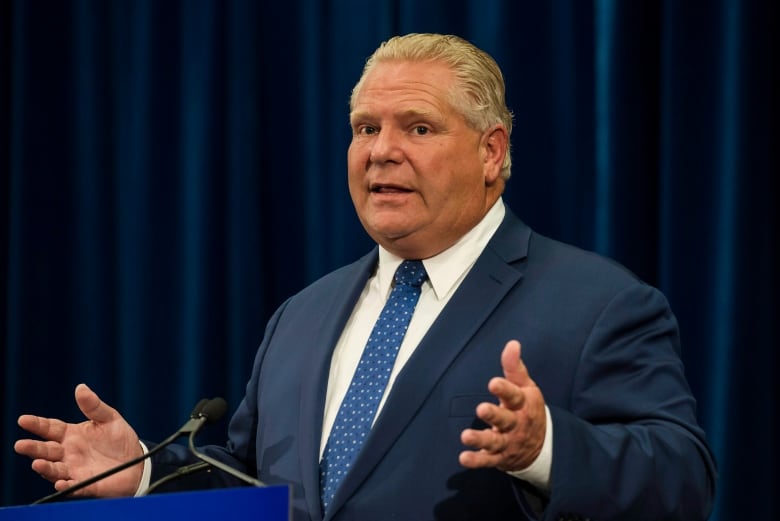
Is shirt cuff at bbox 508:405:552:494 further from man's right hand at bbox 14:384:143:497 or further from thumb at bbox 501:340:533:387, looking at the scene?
man's right hand at bbox 14:384:143:497

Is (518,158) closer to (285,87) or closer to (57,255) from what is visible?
(285,87)

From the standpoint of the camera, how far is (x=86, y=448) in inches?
77.7

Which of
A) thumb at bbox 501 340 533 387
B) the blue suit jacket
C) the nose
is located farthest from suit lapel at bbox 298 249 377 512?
thumb at bbox 501 340 533 387

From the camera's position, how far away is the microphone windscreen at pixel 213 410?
6.11 ft

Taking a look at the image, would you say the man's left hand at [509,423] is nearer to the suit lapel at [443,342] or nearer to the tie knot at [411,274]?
the suit lapel at [443,342]

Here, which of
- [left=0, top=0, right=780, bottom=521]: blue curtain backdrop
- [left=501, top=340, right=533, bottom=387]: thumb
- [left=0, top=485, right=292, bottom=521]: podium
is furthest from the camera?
[left=0, top=0, right=780, bottom=521]: blue curtain backdrop

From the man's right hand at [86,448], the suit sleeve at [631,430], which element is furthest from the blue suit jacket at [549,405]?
the man's right hand at [86,448]

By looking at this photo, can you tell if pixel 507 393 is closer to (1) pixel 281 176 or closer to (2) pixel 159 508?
(2) pixel 159 508

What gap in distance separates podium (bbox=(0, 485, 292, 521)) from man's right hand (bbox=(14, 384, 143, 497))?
0.48m

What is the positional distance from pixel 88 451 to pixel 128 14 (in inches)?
70.3

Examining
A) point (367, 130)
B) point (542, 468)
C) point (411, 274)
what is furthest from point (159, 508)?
point (367, 130)

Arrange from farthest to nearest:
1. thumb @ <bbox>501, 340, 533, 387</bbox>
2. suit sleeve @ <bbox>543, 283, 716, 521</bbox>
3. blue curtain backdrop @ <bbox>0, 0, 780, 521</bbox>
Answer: blue curtain backdrop @ <bbox>0, 0, 780, 521</bbox> → suit sleeve @ <bbox>543, 283, 716, 521</bbox> → thumb @ <bbox>501, 340, 533, 387</bbox>

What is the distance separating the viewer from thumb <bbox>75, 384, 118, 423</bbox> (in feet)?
6.34

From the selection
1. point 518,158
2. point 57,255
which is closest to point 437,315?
point 518,158
